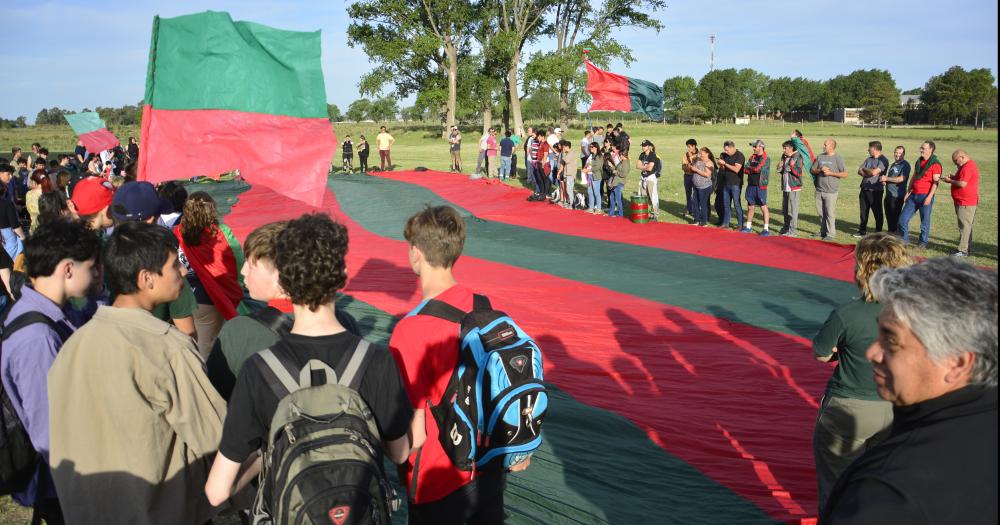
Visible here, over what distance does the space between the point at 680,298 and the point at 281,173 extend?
197 inches

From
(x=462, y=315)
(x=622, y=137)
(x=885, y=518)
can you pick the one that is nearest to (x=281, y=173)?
(x=462, y=315)

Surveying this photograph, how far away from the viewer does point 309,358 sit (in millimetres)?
2160

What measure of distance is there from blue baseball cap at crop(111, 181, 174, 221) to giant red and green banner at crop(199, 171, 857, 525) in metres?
1.24

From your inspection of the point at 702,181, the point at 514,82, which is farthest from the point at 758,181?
the point at 514,82

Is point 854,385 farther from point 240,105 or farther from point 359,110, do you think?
point 359,110

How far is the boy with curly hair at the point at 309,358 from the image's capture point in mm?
2125

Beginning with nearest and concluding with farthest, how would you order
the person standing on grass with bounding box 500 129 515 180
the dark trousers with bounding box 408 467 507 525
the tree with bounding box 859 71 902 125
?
the dark trousers with bounding box 408 467 507 525 < the person standing on grass with bounding box 500 129 515 180 < the tree with bounding box 859 71 902 125

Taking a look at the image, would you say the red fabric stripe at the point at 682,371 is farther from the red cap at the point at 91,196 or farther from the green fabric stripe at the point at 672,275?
the red cap at the point at 91,196

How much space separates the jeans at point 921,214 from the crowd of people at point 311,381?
9188 millimetres

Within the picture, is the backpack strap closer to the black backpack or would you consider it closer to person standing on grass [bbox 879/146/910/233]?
the black backpack

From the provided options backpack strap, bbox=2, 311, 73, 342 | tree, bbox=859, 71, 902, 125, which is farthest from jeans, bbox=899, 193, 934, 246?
tree, bbox=859, 71, 902, 125

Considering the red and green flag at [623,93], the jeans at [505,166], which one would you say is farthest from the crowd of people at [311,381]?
the jeans at [505,166]

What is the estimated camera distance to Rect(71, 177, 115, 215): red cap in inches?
213

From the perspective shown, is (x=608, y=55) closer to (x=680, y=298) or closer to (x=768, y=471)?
(x=680, y=298)
